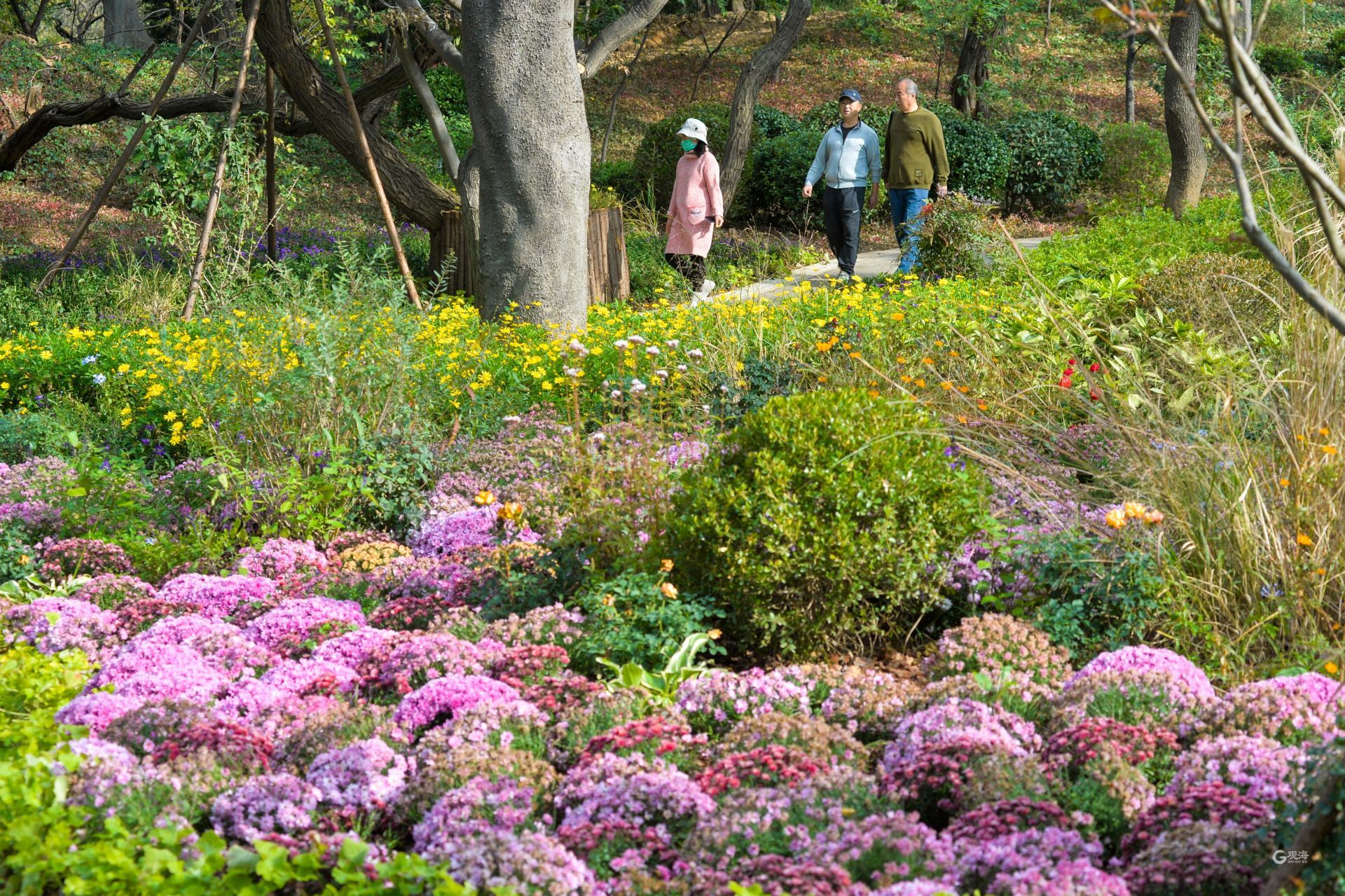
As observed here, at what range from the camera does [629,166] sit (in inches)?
707

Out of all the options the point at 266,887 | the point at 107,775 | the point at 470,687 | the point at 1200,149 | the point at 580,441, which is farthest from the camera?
the point at 1200,149

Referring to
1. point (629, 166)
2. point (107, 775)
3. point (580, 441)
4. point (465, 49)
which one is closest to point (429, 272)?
point (465, 49)

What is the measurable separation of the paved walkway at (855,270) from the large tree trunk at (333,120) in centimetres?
314

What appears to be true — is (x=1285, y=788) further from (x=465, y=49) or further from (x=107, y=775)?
(x=465, y=49)

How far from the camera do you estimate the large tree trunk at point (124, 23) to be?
25989mm

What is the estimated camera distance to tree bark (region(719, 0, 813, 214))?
49.6 feet

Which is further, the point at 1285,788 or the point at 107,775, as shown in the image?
the point at 107,775

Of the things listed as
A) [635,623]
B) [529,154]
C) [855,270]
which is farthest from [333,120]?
[635,623]

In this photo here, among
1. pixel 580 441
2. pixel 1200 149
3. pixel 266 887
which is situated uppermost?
pixel 1200 149

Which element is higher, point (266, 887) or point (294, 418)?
point (294, 418)

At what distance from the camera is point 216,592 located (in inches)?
166

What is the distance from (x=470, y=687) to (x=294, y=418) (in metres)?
2.59

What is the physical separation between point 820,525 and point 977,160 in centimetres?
1429

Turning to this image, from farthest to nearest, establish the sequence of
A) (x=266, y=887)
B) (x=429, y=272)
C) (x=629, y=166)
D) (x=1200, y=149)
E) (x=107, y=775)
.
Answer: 1. (x=629, y=166)
2. (x=1200, y=149)
3. (x=429, y=272)
4. (x=107, y=775)
5. (x=266, y=887)
